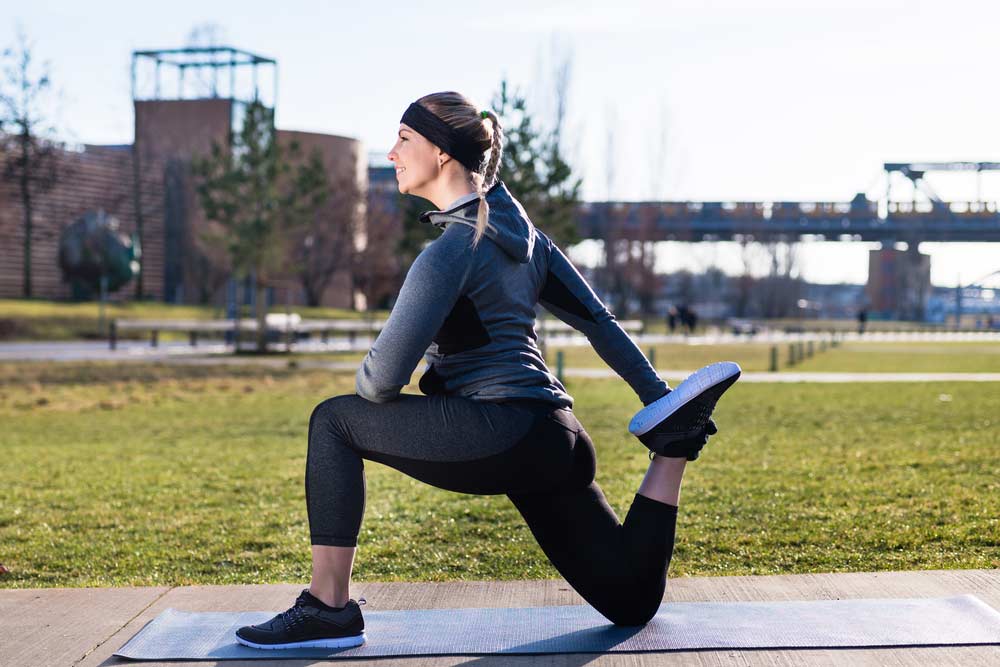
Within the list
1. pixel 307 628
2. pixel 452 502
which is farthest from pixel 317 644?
pixel 452 502

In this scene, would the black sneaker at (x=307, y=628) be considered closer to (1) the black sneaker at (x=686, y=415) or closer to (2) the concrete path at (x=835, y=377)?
(1) the black sneaker at (x=686, y=415)

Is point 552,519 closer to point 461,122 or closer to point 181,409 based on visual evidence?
point 461,122

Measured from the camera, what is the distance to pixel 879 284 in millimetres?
98938

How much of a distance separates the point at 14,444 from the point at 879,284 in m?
94.3

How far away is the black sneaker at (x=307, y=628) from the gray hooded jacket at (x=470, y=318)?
623 mm

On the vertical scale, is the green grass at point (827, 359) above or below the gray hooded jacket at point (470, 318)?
below

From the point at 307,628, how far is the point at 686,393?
4.04 ft

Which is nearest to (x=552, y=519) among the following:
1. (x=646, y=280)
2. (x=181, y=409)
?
(x=181, y=409)

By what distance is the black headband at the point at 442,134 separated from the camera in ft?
11.3

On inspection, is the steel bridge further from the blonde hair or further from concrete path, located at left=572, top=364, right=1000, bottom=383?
the blonde hair

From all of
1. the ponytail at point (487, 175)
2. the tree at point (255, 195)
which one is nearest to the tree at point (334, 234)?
the tree at point (255, 195)

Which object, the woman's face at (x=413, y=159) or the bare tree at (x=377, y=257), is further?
the bare tree at (x=377, y=257)

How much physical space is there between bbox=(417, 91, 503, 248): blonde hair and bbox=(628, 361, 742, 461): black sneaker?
0.71 meters

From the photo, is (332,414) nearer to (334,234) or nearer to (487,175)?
(487,175)
